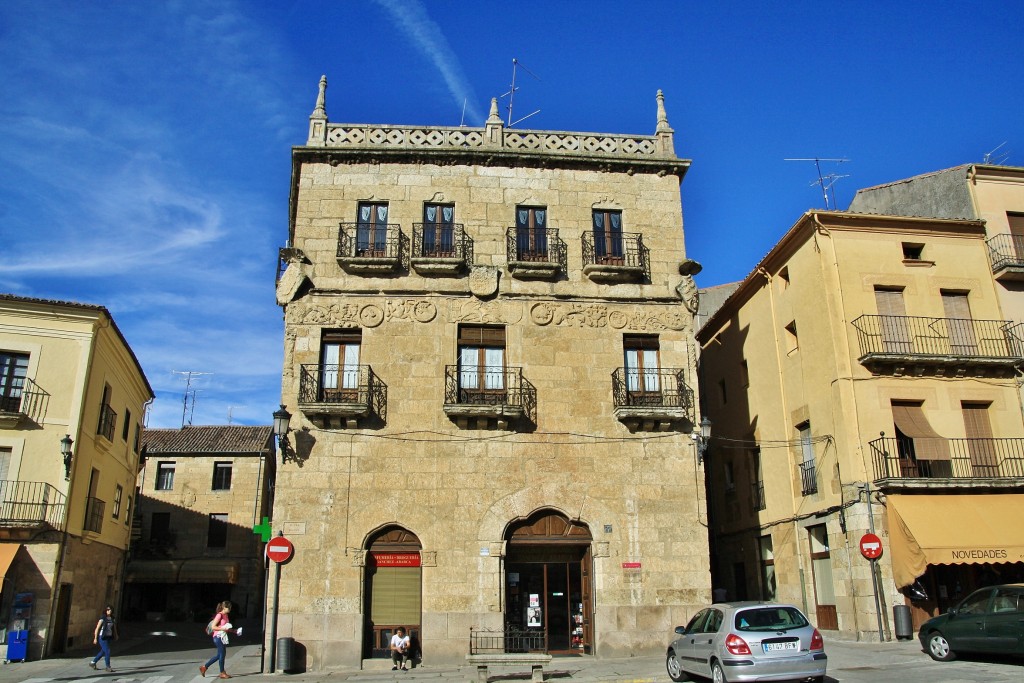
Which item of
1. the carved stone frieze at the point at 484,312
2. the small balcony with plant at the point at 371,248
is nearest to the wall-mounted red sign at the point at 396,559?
the carved stone frieze at the point at 484,312

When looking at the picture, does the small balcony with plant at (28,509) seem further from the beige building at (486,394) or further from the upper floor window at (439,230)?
the upper floor window at (439,230)

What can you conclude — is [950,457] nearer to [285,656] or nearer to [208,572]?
[285,656]

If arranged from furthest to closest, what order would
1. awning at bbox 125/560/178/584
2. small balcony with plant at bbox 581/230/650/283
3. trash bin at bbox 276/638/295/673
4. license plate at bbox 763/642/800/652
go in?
awning at bbox 125/560/178/584 → small balcony with plant at bbox 581/230/650/283 → trash bin at bbox 276/638/295/673 → license plate at bbox 763/642/800/652

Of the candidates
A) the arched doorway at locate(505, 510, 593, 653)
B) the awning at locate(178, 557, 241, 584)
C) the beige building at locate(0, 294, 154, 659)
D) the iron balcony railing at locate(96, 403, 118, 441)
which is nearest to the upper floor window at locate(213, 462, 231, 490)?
the awning at locate(178, 557, 241, 584)

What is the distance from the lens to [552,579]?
1809 cm

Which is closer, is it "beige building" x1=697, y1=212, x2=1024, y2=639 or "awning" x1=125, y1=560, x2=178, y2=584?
"beige building" x1=697, y1=212, x2=1024, y2=639

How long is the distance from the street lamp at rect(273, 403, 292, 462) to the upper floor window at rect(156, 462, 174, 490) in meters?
24.6

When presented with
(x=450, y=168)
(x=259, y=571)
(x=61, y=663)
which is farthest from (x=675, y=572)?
(x=259, y=571)

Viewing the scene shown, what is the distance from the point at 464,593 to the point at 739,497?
1290 cm

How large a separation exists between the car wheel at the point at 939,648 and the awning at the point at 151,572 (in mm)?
33116

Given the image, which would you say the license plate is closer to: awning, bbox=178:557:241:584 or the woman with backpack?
the woman with backpack

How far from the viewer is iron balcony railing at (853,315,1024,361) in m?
20.4

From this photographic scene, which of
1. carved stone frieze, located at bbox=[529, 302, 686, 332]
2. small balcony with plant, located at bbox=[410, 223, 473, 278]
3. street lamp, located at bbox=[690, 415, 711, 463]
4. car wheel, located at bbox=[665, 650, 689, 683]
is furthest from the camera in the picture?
carved stone frieze, located at bbox=[529, 302, 686, 332]

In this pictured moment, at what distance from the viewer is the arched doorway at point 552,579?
17.7 meters
